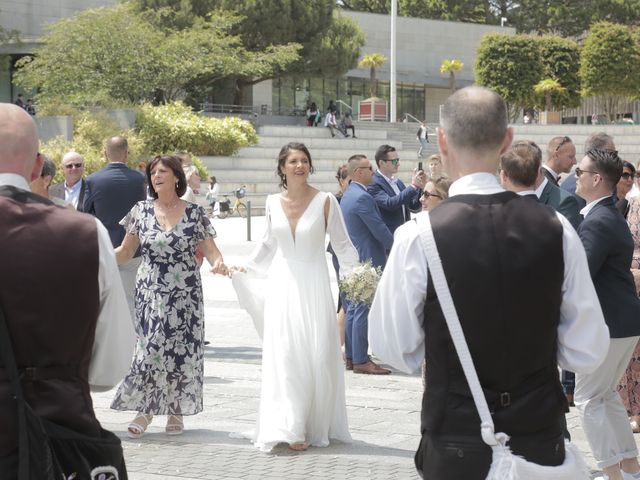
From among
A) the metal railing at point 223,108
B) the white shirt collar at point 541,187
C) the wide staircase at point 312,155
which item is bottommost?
the wide staircase at point 312,155

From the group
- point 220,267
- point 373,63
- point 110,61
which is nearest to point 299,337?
point 220,267

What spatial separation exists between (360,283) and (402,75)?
67.8m

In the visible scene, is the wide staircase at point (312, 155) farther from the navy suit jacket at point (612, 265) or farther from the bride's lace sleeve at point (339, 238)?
the navy suit jacket at point (612, 265)

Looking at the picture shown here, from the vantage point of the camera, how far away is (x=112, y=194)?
36.2 feet

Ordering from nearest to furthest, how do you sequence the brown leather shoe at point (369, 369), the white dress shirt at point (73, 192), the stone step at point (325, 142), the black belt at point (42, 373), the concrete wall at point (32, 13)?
the black belt at point (42, 373)
the brown leather shoe at point (369, 369)
the white dress shirt at point (73, 192)
the stone step at point (325, 142)
the concrete wall at point (32, 13)

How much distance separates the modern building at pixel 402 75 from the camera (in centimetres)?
7019

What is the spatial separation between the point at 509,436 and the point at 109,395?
6.91 m

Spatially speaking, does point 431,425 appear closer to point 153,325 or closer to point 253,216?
point 153,325

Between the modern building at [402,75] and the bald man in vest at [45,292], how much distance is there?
60.7 meters

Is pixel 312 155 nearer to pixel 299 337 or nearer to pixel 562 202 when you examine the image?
pixel 562 202

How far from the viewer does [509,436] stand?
3770 millimetres

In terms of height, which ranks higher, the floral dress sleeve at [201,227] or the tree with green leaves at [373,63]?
the tree with green leaves at [373,63]

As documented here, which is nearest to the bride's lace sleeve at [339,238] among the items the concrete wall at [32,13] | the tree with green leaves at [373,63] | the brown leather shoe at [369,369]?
the brown leather shoe at [369,369]

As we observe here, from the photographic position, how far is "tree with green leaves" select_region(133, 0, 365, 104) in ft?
176
